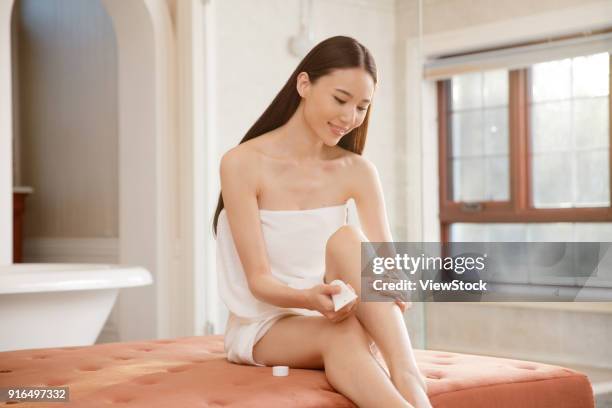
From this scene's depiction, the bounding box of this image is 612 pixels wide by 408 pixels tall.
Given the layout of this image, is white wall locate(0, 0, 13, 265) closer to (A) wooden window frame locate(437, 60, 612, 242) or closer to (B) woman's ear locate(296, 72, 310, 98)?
(A) wooden window frame locate(437, 60, 612, 242)

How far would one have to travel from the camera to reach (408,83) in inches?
135

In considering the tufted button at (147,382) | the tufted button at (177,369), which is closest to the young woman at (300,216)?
the tufted button at (177,369)

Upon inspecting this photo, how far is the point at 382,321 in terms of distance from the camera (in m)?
1.83

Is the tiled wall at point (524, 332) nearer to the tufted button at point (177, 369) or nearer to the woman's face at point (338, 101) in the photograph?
the woman's face at point (338, 101)

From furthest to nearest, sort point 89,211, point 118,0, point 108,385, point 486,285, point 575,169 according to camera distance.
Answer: point 89,211 < point 118,0 < point 486,285 < point 575,169 < point 108,385

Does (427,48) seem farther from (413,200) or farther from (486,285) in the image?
(486,285)

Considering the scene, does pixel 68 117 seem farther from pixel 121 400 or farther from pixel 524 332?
pixel 121 400

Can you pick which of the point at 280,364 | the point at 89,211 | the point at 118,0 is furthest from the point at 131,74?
the point at 280,364

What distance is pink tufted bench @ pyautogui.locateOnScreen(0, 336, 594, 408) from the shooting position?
177 cm

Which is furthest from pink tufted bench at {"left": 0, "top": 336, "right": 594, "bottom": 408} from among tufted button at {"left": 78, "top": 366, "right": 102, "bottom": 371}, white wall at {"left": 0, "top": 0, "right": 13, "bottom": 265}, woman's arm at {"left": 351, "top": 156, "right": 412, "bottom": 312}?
white wall at {"left": 0, "top": 0, "right": 13, "bottom": 265}

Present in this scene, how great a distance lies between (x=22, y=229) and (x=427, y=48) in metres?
3.49

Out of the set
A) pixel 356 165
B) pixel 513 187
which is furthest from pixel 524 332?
pixel 356 165

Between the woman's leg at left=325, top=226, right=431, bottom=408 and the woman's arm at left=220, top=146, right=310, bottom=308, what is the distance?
0.45 ft

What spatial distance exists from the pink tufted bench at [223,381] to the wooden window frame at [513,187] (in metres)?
0.81
